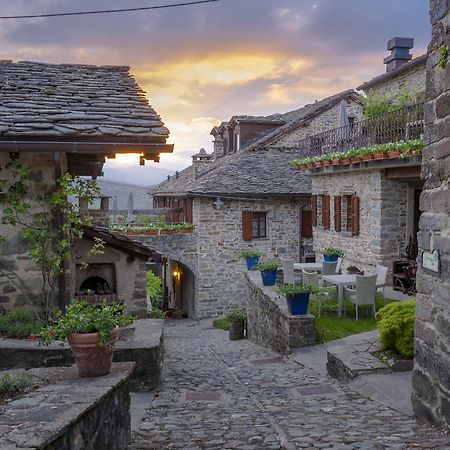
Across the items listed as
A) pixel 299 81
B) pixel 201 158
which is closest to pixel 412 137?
pixel 299 81

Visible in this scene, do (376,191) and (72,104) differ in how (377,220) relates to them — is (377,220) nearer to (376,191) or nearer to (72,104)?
(376,191)

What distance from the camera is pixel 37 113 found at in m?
7.09

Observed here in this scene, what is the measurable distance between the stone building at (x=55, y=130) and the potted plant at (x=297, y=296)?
3813 mm

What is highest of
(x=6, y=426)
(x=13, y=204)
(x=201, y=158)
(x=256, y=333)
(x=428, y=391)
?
(x=201, y=158)

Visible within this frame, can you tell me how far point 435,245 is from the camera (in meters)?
4.64

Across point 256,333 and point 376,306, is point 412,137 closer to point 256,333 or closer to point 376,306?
point 376,306

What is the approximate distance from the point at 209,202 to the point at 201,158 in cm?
1193

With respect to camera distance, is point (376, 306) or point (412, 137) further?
point (412, 137)

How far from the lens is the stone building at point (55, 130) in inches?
264

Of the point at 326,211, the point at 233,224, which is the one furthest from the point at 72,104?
the point at 233,224

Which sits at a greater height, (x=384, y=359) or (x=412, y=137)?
(x=412, y=137)

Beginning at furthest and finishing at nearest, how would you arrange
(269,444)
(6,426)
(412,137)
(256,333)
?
(256,333)
(412,137)
(269,444)
(6,426)

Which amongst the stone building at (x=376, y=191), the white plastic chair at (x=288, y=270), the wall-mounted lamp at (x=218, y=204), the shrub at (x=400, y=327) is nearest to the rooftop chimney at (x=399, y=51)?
the stone building at (x=376, y=191)

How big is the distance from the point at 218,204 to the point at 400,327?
1382cm
